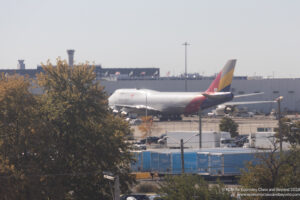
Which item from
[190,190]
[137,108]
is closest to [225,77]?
[137,108]

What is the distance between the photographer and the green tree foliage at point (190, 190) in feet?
61.0

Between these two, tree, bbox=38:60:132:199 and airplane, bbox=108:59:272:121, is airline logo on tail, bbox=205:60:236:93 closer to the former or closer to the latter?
airplane, bbox=108:59:272:121

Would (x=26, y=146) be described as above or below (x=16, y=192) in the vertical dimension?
above

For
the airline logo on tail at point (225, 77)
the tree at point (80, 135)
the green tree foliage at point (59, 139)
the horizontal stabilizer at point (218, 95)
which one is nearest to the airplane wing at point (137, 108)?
the horizontal stabilizer at point (218, 95)

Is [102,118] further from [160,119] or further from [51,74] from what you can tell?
[160,119]

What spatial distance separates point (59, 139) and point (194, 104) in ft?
204

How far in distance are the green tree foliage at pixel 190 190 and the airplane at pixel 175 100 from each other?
5642cm

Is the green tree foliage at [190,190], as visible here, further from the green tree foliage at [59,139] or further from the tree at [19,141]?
the tree at [19,141]

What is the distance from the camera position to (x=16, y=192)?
21672 mm

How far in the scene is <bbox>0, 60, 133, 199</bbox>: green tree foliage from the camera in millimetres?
22672

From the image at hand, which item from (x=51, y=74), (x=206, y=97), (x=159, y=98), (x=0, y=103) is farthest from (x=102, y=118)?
(x=159, y=98)

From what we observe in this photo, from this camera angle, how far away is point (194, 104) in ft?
282

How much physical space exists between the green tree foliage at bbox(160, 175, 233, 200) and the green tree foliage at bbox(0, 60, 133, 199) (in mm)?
5097

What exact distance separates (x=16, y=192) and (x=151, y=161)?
63.5 feet
